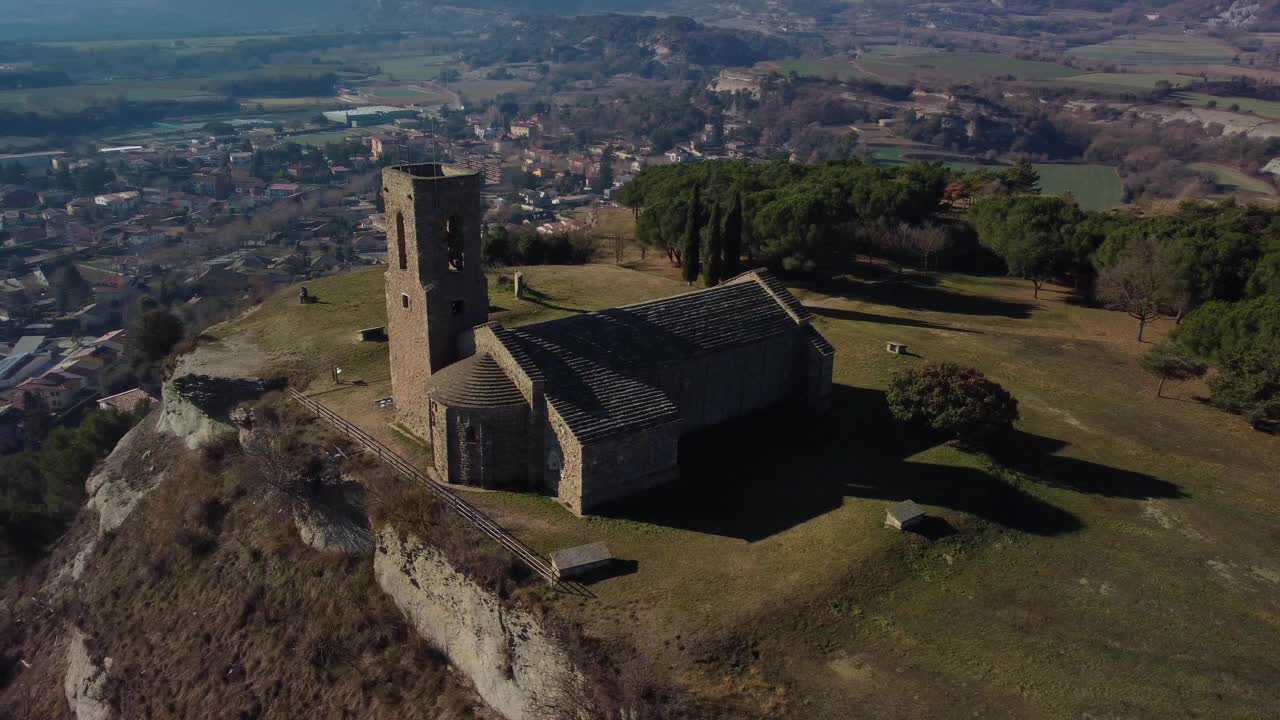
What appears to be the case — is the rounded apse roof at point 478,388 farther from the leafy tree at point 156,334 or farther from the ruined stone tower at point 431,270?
the leafy tree at point 156,334

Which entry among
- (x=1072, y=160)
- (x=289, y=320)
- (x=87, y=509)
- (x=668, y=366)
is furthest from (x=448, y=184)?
(x=1072, y=160)

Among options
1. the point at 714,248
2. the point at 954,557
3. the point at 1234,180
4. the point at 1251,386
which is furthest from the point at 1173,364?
the point at 1234,180

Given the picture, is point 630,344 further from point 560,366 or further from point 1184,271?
point 1184,271

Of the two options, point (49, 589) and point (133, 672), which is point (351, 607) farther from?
point (49, 589)

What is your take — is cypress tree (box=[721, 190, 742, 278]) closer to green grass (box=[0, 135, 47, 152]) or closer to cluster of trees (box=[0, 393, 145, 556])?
cluster of trees (box=[0, 393, 145, 556])

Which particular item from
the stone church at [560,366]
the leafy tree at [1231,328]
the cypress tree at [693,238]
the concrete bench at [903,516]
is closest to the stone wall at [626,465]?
the stone church at [560,366]

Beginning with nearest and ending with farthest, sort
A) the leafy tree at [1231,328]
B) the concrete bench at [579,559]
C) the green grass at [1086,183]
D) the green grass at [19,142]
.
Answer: the concrete bench at [579,559]
the leafy tree at [1231,328]
the green grass at [1086,183]
the green grass at [19,142]

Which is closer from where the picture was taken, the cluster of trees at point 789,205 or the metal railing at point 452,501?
the metal railing at point 452,501

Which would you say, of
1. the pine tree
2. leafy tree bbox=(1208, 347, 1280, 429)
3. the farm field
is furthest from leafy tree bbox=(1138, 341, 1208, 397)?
the pine tree
